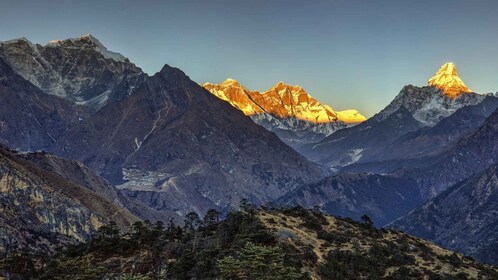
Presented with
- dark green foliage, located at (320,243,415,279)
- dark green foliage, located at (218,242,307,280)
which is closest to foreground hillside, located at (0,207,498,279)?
dark green foliage, located at (320,243,415,279)

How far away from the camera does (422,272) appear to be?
480 feet

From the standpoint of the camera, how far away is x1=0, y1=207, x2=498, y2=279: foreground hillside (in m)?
141

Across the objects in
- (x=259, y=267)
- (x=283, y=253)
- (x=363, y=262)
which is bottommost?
(x=363, y=262)

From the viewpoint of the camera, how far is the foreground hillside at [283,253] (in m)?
141

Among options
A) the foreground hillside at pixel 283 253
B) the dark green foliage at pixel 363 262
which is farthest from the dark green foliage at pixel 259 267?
the dark green foliage at pixel 363 262

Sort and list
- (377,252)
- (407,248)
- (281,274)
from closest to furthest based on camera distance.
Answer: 1. (281,274)
2. (377,252)
3. (407,248)

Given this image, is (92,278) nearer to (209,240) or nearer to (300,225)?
(209,240)

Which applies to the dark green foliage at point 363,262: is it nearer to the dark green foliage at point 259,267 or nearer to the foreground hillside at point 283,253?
the foreground hillside at point 283,253

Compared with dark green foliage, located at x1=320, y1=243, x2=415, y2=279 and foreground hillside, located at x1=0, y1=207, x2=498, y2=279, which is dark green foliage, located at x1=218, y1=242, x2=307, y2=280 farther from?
dark green foliage, located at x1=320, y1=243, x2=415, y2=279

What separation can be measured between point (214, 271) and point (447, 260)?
6545cm

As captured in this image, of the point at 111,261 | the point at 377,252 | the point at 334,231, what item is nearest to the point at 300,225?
the point at 334,231

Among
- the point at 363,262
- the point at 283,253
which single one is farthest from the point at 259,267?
the point at 363,262

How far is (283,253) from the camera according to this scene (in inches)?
4825

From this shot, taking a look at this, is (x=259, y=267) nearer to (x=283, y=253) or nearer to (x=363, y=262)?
(x=283, y=253)
